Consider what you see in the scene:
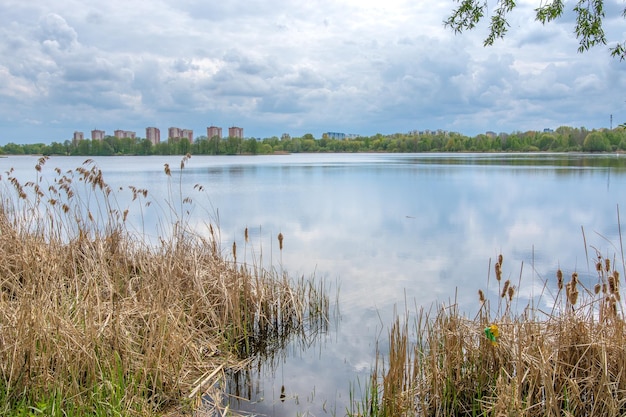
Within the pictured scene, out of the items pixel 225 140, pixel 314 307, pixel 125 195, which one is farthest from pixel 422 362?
pixel 225 140

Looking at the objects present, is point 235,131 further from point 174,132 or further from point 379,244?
point 379,244

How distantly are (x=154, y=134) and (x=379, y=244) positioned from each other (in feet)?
277

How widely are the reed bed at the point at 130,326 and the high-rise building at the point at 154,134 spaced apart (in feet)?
278

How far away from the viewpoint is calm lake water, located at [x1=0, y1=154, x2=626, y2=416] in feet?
17.1

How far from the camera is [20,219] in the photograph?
6996 millimetres

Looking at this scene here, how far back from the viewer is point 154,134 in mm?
88938

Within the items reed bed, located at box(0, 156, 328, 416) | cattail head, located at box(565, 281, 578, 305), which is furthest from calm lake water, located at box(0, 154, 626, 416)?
reed bed, located at box(0, 156, 328, 416)

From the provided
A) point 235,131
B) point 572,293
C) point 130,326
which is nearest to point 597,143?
point 235,131

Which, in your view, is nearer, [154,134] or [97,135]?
[97,135]

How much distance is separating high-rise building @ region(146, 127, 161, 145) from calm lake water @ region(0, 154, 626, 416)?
6801 centimetres

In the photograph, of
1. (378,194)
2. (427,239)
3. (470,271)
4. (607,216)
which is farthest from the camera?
(378,194)

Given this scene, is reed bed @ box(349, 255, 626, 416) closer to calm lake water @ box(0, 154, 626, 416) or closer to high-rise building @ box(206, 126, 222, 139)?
calm lake water @ box(0, 154, 626, 416)

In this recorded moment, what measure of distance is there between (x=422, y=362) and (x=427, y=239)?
8.12m

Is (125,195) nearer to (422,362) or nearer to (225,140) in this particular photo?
(422,362)
